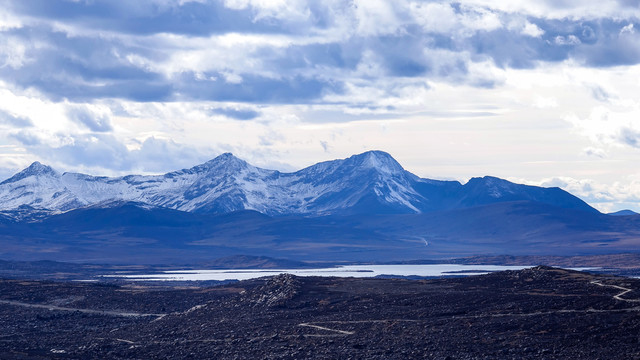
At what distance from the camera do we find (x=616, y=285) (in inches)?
A: 3558

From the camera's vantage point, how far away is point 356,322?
83.4 m

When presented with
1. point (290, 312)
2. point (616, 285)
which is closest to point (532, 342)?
point (616, 285)

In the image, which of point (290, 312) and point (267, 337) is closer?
point (267, 337)

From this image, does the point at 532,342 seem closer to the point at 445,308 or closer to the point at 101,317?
the point at 445,308

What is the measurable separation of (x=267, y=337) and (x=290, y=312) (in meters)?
14.3

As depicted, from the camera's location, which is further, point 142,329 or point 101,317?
point 101,317

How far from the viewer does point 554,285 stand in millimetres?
94250

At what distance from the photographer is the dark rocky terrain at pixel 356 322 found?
227 ft

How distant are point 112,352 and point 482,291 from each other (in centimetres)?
3493

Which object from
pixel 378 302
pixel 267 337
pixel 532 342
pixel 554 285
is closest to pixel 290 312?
pixel 378 302

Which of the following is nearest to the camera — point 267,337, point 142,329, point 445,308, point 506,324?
point 506,324

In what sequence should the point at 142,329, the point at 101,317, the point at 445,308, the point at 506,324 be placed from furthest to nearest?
the point at 101,317
the point at 142,329
the point at 445,308
the point at 506,324

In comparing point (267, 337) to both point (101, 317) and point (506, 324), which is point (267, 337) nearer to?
point (506, 324)

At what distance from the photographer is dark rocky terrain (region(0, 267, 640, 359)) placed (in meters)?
69.2
